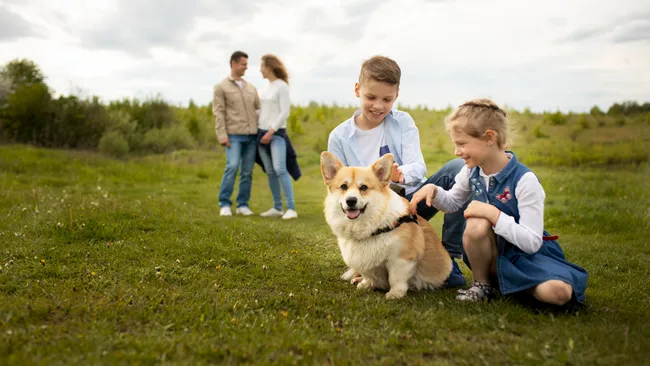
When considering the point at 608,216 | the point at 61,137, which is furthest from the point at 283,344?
the point at 61,137

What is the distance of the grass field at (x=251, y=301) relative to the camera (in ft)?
8.63

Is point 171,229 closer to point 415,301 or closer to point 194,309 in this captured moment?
point 194,309

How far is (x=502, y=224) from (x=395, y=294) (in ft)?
3.27

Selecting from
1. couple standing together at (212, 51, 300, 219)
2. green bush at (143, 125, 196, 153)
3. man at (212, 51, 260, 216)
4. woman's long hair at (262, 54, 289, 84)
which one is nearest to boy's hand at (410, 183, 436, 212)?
couple standing together at (212, 51, 300, 219)

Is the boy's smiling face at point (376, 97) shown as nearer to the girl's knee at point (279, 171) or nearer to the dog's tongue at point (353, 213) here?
the dog's tongue at point (353, 213)

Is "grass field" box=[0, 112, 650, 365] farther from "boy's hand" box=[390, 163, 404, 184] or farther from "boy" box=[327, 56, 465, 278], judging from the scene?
"boy's hand" box=[390, 163, 404, 184]

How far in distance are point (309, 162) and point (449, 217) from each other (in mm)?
12426

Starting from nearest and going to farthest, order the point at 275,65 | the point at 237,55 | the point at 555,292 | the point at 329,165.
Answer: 1. the point at 555,292
2. the point at 329,165
3. the point at 275,65
4. the point at 237,55

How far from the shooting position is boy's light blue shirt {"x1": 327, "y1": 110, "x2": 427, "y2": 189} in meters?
4.31

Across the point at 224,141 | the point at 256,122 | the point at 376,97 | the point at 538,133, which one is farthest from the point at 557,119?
the point at 376,97

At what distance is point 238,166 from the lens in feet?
28.5

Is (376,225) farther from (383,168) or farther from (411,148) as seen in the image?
(411,148)

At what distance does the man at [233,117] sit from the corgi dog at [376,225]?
16.2ft

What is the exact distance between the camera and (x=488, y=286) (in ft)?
11.8
